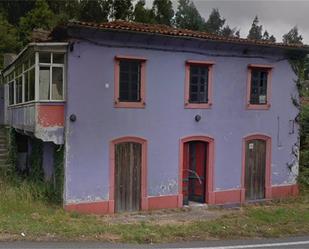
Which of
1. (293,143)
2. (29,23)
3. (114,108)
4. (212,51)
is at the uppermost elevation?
(29,23)

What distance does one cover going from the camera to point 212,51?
1633cm

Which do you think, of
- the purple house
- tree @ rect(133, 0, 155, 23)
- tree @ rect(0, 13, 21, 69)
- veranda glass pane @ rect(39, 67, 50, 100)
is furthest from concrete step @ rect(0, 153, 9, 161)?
tree @ rect(133, 0, 155, 23)

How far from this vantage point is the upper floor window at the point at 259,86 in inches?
679

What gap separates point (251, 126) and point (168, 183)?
420cm

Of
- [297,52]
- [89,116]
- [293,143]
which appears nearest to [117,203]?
[89,116]

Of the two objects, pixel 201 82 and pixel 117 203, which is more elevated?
pixel 201 82

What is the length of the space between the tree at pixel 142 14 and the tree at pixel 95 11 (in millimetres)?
2937

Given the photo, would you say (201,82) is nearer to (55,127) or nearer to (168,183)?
(168,183)

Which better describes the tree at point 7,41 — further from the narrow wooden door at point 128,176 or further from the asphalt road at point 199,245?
the asphalt road at point 199,245

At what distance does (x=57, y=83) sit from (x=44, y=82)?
403 mm

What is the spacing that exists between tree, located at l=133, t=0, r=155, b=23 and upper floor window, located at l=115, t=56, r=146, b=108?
24553mm

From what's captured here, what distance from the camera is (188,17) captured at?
166 ft

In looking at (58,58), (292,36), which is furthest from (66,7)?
(292,36)

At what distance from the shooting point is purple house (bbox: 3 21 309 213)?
45.7ft
